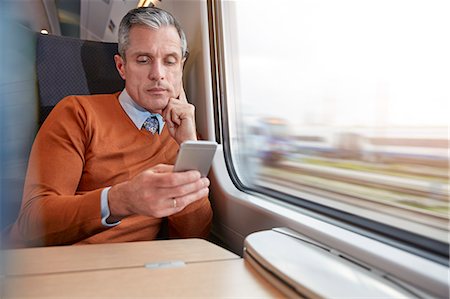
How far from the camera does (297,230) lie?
1.04 m

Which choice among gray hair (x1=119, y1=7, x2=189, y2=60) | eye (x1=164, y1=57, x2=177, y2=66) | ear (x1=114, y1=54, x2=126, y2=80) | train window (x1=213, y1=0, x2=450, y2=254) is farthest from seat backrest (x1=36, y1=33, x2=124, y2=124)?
train window (x1=213, y1=0, x2=450, y2=254)

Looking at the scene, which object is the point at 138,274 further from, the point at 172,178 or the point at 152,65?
the point at 152,65

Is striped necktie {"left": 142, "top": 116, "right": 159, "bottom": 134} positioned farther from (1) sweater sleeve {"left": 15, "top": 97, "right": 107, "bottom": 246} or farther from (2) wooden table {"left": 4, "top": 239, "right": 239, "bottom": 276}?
(2) wooden table {"left": 4, "top": 239, "right": 239, "bottom": 276}

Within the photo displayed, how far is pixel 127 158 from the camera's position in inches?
61.2

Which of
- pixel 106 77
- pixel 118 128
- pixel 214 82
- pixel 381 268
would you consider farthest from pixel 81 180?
pixel 381 268

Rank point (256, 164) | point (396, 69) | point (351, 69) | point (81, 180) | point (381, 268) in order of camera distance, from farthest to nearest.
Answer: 1. point (256, 164)
2. point (81, 180)
3. point (351, 69)
4. point (396, 69)
5. point (381, 268)

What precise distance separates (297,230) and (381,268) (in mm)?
303

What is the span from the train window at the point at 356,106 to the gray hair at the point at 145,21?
310 mm

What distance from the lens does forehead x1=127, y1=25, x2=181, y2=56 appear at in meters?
1.66

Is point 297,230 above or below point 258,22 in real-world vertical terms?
below

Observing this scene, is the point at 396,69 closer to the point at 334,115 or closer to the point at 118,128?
the point at 334,115

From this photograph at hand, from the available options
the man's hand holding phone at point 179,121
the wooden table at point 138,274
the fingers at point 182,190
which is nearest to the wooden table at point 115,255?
the wooden table at point 138,274

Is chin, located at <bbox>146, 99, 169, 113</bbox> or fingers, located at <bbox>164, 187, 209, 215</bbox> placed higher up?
chin, located at <bbox>146, 99, 169, 113</bbox>

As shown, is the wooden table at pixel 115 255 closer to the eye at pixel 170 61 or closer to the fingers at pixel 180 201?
the fingers at pixel 180 201
